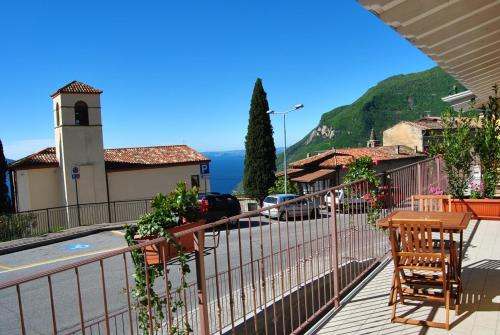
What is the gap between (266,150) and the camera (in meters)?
32.7

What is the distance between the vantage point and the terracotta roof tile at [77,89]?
72.1 feet

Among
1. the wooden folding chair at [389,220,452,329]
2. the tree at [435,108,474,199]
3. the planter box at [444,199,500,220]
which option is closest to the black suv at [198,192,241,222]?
the tree at [435,108,474,199]

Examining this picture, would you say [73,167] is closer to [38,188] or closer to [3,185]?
[38,188]

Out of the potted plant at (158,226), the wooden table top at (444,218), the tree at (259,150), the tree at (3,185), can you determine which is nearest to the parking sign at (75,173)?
the tree at (3,185)

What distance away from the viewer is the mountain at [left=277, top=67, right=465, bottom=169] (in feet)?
331

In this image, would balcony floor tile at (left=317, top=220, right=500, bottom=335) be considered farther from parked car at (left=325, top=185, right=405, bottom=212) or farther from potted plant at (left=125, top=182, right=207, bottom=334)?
potted plant at (left=125, top=182, right=207, bottom=334)

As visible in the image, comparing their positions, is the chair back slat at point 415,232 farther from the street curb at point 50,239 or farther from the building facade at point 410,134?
the building facade at point 410,134

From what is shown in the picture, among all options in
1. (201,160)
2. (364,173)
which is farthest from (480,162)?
(201,160)

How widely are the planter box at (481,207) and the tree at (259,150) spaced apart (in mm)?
24281

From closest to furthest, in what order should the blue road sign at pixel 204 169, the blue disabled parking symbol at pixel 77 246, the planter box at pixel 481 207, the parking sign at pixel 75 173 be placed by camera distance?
1. the planter box at pixel 481 207
2. the blue disabled parking symbol at pixel 77 246
3. the parking sign at pixel 75 173
4. the blue road sign at pixel 204 169

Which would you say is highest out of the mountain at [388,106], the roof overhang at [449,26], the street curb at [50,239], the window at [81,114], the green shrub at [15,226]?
the mountain at [388,106]

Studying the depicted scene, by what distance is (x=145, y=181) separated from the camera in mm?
25891

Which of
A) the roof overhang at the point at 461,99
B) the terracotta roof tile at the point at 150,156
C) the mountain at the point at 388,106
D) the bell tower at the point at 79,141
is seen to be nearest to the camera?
the roof overhang at the point at 461,99

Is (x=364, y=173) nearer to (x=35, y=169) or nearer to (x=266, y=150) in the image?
(x=35, y=169)
